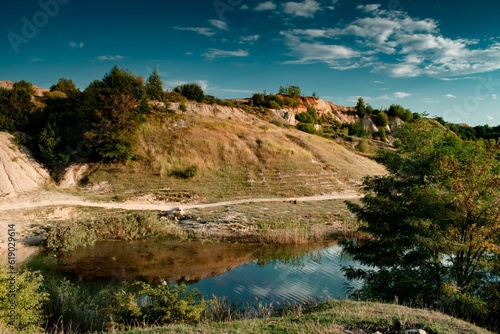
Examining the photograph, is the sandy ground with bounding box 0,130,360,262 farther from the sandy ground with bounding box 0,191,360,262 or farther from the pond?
the pond

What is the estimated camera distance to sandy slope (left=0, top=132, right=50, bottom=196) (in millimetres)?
34000

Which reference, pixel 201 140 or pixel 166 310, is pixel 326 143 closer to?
pixel 201 140

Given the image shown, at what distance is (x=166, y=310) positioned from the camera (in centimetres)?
1117

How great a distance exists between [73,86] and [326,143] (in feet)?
164

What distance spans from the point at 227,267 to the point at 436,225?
12.1 metres

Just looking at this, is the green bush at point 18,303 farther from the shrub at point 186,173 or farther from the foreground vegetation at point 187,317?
the shrub at point 186,173

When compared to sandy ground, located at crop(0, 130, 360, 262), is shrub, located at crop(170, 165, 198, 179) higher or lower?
higher

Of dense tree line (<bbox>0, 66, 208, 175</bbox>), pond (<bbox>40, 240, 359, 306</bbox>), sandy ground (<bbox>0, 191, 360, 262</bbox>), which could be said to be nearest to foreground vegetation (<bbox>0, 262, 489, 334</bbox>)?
pond (<bbox>40, 240, 359, 306</bbox>)

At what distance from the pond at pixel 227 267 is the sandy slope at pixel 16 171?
17928 mm

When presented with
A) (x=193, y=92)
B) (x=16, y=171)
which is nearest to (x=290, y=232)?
(x=16, y=171)

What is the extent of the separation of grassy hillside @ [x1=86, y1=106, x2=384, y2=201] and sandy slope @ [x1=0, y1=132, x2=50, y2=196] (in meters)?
5.42

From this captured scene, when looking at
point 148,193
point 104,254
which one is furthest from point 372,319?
point 148,193

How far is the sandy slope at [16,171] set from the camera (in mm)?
34000

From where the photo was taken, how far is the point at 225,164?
47281 mm
